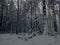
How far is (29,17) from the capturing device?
4434 mm

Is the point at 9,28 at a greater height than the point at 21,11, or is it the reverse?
the point at 21,11

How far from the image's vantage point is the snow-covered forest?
421 cm

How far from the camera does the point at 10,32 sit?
14.3ft

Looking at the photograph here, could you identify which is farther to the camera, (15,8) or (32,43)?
(15,8)

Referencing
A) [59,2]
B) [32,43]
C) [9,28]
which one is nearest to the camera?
[32,43]

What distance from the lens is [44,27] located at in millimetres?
4211

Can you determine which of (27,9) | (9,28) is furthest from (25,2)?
(9,28)

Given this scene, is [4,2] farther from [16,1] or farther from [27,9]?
[27,9]

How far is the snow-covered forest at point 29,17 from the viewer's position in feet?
13.8

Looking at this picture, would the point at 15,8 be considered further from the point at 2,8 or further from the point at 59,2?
the point at 59,2

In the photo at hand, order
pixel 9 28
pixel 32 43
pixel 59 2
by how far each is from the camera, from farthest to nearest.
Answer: pixel 9 28 < pixel 59 2 < pixel 32 43

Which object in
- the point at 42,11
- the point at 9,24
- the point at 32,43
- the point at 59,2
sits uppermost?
the point at 59,2

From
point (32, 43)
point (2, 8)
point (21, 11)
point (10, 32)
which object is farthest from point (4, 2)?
point (32, 43)

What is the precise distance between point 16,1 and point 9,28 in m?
0.95
